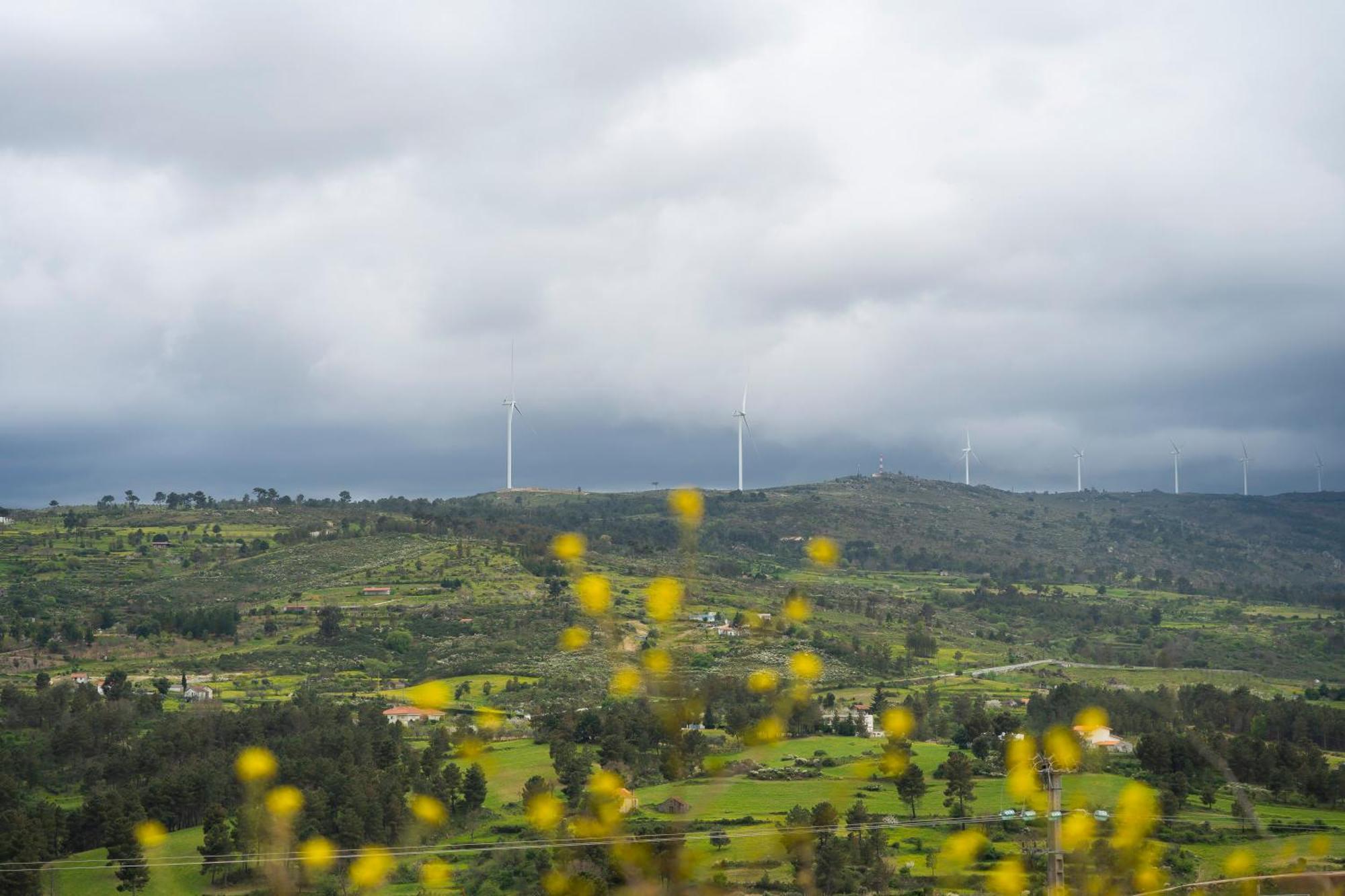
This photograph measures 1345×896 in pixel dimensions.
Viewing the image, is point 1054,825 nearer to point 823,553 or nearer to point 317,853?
point 823,553

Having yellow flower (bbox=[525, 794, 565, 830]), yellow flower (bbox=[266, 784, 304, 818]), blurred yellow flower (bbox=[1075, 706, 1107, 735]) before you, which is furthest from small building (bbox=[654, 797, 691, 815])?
blurred yellow flower (bbox=[1075, 706, 1107, 735])

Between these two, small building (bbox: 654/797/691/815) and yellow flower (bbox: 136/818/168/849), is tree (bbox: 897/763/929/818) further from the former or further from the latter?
yellow flower (bbox: 136/818/168/849)

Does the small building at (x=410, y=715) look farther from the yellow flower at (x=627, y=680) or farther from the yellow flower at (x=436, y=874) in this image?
the yellow flower at (x=627, y=680)

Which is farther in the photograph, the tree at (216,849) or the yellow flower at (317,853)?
the tree at (216,849)

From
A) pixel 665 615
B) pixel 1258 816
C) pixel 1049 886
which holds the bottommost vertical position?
pixel 1258 816

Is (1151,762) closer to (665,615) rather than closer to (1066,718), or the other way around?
(1066,718)

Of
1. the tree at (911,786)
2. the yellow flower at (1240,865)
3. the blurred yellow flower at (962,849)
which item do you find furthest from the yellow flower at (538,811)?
the yellow flower at (1240,865)

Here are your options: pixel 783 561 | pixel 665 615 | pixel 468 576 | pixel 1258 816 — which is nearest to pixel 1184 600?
pixel 783 561
